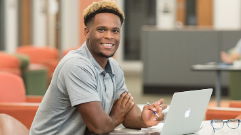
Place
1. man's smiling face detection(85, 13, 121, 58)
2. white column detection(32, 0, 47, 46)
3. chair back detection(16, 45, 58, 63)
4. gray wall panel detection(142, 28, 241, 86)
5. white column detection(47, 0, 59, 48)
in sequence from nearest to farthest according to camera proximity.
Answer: man's smiling face detection(85, 13, 121, 58)
gray wall panel detection(142, 28, 241, 86)
chair back detection(16, 45, 58, 63)
white column detection(47, 0, 59, 48)
white column detection(32, 0, 47, 46)

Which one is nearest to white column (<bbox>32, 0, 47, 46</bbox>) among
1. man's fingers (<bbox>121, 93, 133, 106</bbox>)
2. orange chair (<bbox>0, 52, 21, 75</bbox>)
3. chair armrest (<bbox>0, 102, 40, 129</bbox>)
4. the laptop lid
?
orange chair (<bbox>0, 52, 21, 75</bbox>)

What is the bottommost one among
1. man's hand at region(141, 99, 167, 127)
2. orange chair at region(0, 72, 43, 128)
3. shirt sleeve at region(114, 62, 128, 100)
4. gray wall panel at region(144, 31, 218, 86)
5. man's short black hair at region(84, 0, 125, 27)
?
gray wall panel at region(144, 31, 218, 86)

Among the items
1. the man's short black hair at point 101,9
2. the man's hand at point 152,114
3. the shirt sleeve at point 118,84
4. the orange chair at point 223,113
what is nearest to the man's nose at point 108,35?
the man's short black hair at point 101,9

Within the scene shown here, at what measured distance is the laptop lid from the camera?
1.69 m

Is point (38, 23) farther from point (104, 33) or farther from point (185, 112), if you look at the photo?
point (185, 112)

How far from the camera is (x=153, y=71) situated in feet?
26.7

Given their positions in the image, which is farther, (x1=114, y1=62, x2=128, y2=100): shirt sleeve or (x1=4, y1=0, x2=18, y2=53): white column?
(x1=4, y1=0, x2=18, y2=53): white column

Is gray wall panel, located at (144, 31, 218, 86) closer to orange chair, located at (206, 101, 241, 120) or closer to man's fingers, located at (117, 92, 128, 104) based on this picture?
orange chair, located at (206, 101, 241, 120)

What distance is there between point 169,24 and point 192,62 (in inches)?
172

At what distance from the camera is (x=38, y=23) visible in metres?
12.0

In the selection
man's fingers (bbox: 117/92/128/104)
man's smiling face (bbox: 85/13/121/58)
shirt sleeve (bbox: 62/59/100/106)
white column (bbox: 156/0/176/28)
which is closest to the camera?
shirt sleeve (bbox: 62/59/100/106)

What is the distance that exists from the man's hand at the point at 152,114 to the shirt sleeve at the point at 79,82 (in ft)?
0.89

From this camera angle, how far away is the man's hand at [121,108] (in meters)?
1.97

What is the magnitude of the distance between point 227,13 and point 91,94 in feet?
34.1
